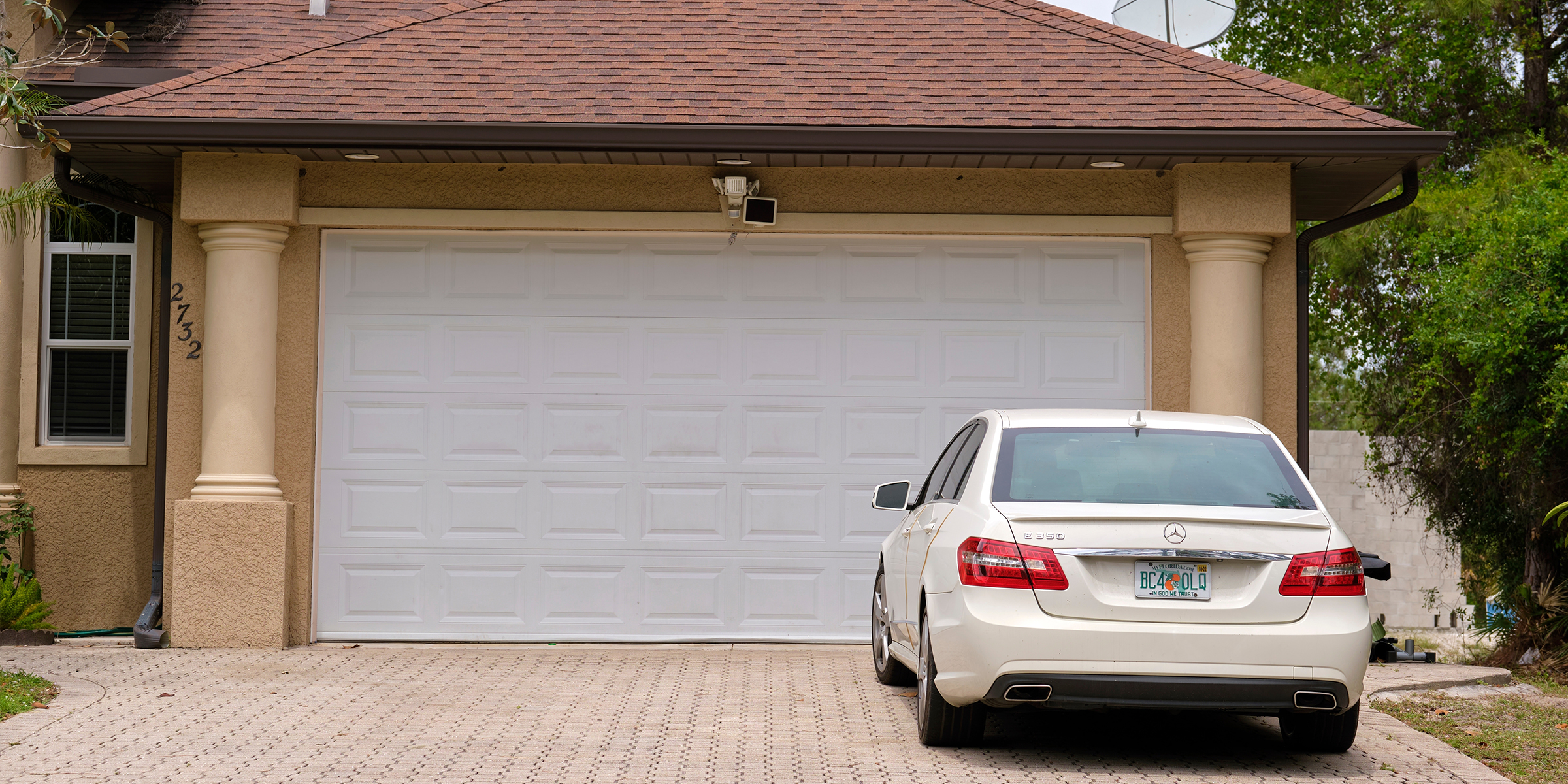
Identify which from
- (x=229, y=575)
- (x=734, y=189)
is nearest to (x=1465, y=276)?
(x=734, y=189)

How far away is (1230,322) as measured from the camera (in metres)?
10.0

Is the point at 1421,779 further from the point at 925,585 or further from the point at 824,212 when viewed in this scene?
the point at 824,212

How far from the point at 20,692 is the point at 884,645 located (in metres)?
4.45

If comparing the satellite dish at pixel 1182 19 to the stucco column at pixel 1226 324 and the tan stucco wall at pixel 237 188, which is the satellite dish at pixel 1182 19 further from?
the tan stucco wall at pixel 237 188

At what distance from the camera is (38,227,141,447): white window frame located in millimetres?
11586

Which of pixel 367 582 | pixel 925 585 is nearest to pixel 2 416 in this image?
pixel 367 582

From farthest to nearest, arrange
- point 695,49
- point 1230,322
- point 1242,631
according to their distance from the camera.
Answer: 1. point 695,49
2. point 1230,322
3. point 1242,631

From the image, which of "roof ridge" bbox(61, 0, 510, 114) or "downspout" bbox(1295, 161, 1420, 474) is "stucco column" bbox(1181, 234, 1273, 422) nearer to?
"downspout" bbox(1295, 161, 1420, 474)

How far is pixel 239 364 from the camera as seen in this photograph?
987cm

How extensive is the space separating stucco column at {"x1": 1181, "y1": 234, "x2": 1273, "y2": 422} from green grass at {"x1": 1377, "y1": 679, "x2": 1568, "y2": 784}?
2.56m

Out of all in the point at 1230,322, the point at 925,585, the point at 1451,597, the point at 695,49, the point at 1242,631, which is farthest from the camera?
the point at 1451,597

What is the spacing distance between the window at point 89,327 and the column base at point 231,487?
2.35 meters

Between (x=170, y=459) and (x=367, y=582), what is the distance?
5.12 feet

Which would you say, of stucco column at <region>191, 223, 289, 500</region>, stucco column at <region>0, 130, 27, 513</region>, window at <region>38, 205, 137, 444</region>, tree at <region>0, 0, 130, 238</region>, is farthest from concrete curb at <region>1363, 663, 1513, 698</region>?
stucco column at <region>0, 130, 27, 513</region>
